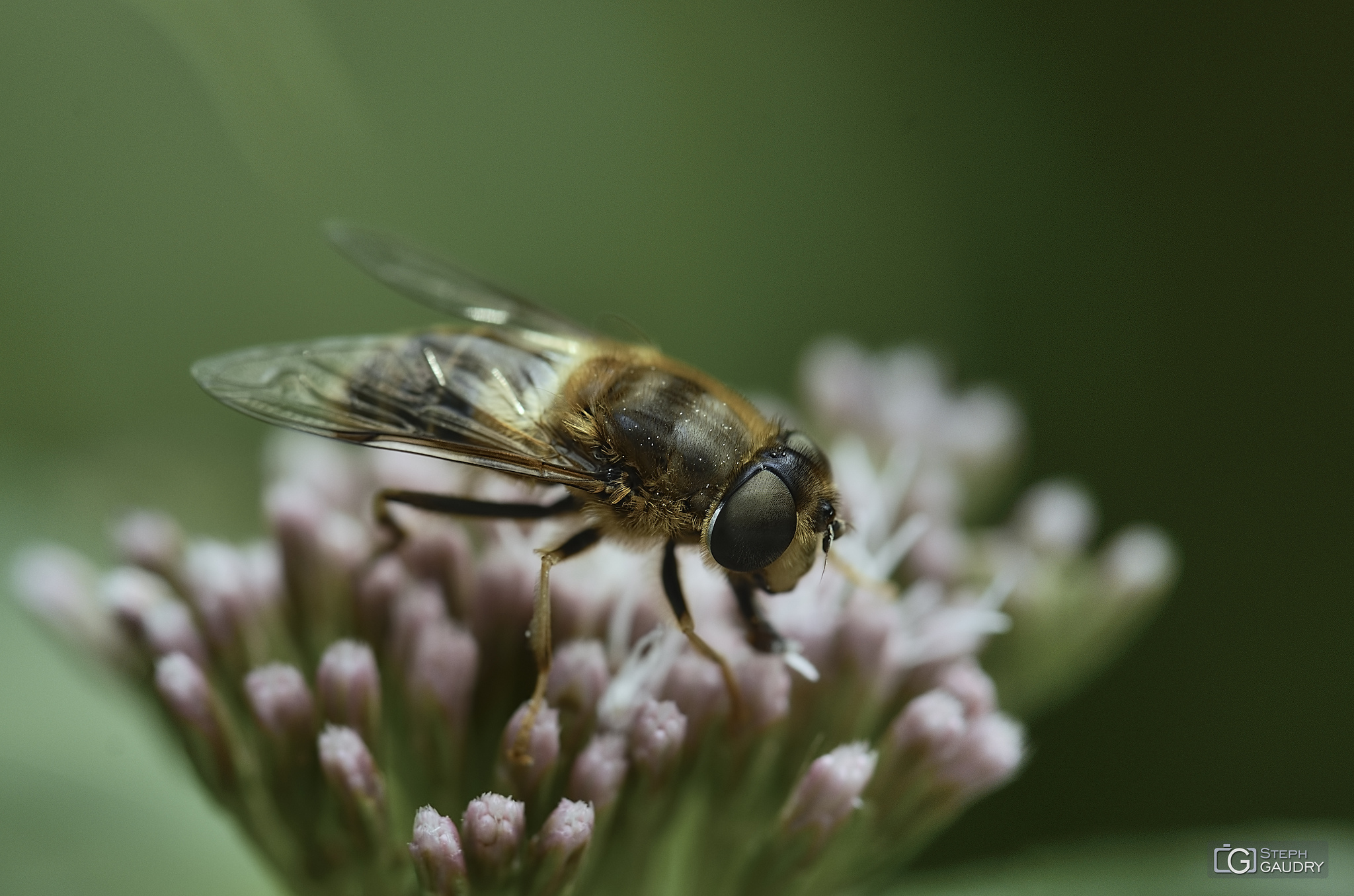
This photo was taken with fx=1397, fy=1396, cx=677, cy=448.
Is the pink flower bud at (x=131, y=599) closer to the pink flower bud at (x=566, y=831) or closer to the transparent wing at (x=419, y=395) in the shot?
the transparent wing at (x=419, y=395)

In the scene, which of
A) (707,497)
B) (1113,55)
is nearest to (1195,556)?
(1113,55)

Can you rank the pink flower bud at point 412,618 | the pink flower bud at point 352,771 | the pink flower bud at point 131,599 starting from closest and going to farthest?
the pink flower bud at point 352,771, the pink flower bud at point 412,618, the pink flower bud at point 131,599

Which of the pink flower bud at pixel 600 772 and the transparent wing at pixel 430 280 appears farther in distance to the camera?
the transparent wing at pixel 430 280

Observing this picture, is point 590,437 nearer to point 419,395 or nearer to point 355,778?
point 419,395

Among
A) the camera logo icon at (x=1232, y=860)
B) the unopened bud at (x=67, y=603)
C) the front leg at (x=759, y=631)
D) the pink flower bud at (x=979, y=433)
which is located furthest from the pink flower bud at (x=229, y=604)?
the camera logo icon at (x=1232, y=860)

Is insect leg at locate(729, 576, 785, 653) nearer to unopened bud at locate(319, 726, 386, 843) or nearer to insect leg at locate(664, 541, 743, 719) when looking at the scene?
insect leg at locate(664, 541, 743, 719)

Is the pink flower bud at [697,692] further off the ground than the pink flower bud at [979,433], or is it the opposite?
the pink flower bud at [979,433]

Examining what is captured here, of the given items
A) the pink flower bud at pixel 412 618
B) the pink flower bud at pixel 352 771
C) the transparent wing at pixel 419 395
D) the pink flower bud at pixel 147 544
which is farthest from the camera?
the pink flower bud at pixel 147 544

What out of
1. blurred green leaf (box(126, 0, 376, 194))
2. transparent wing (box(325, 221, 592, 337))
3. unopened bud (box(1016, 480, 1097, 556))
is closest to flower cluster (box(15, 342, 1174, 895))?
unopened bud (box(1016, 480, 1097, 556))

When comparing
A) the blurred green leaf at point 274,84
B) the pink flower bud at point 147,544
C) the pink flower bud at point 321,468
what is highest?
the blurred green leaf at point 274,84
